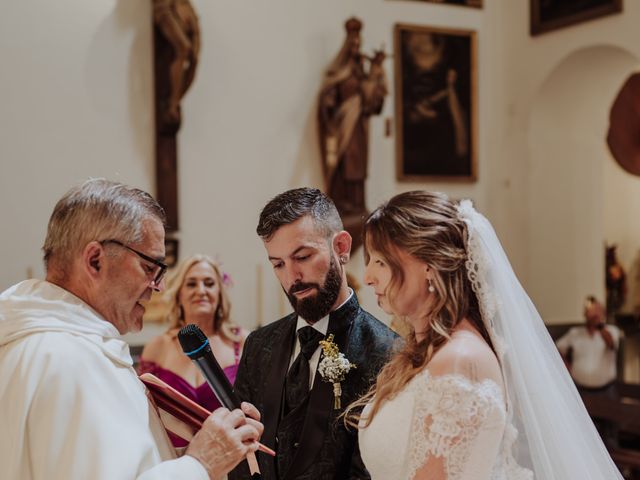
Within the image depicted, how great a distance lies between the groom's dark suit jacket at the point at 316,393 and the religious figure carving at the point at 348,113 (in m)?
5.40

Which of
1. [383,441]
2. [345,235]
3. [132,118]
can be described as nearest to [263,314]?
[132,118]

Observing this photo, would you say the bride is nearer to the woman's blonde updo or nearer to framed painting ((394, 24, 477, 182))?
the woman's blonde updo

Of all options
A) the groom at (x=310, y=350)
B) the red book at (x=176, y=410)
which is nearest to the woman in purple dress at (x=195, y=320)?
the groom at (x=310, y=350)

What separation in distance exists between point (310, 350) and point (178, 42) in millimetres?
5246

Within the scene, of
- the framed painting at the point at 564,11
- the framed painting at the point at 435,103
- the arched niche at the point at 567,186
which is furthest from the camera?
the arched niche at the point at 567,186

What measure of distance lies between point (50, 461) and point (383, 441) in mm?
921

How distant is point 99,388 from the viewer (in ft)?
6.53

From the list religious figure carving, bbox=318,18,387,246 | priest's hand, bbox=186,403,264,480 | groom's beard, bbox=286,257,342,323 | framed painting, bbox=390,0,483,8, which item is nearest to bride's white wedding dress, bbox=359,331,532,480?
priest's hand, bbox=186,403,264,480

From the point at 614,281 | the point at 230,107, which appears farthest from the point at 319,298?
the point at 614,281

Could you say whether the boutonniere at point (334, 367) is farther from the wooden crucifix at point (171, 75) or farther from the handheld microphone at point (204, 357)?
the wooden crucifix at point (171, 75)

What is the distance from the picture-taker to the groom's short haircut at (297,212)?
9.13 feet

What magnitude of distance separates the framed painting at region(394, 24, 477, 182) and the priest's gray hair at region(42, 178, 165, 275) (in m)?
6.93

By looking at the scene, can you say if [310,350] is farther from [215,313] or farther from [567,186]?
[567,186]

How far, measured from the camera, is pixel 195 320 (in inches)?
198
